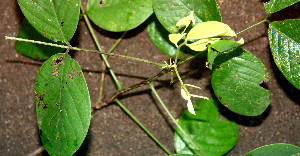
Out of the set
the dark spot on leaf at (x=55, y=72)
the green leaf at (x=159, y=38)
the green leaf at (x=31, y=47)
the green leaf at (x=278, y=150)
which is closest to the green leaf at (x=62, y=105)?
the dark spot on leaf at (x=55, y=72)

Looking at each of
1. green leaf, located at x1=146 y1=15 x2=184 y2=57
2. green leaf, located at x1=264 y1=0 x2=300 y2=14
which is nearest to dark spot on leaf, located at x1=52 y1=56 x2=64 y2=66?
green leaf, located at x1=146 y1=15 x2=184 y2=57

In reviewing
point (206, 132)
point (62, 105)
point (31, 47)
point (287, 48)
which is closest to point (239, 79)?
point (287, 48)

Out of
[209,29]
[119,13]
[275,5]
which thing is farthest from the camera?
[119,13]

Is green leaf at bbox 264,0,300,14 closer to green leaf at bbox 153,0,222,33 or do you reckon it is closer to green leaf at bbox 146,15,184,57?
green leaf at bbox 153,0,222,33

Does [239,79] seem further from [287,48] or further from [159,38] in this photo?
[159,38]

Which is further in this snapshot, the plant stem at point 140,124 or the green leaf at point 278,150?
the plant stem at point 140,124

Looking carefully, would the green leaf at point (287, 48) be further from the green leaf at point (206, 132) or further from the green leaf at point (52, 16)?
the green leaf at point (52, 16)

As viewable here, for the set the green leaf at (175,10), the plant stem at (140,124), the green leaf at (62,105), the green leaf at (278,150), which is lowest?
the plant stem at (140,124)
